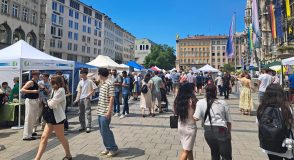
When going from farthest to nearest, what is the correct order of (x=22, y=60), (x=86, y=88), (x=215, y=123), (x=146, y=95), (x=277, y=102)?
(x=146, y=95) → (x=22, y=60) → (x=86, y=88) → (x=215, y=123) → (x=277, y=102)

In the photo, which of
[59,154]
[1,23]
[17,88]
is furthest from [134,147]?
[1,23]

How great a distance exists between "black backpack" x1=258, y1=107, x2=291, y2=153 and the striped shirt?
325 cm

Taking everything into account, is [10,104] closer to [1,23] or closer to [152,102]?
[152,102]

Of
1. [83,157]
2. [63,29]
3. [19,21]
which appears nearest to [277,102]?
[83,157]

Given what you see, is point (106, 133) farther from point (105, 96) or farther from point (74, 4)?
point (74, 4)

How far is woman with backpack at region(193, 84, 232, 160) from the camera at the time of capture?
371 centimetres

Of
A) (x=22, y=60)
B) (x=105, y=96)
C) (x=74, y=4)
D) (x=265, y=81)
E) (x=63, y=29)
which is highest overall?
(x=74, y=4)

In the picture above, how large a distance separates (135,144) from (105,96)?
67.1 inches

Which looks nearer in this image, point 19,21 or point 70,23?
point 19,21

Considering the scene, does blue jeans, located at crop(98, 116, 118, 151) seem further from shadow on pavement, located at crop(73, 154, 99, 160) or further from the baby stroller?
the baby stroller

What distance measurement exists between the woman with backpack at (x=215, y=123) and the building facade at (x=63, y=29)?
36.7 meters

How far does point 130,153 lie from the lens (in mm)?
5852

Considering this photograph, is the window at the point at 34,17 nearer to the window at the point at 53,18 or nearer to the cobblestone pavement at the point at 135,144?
the window at the point at 53,18

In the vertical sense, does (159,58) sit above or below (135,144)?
above
